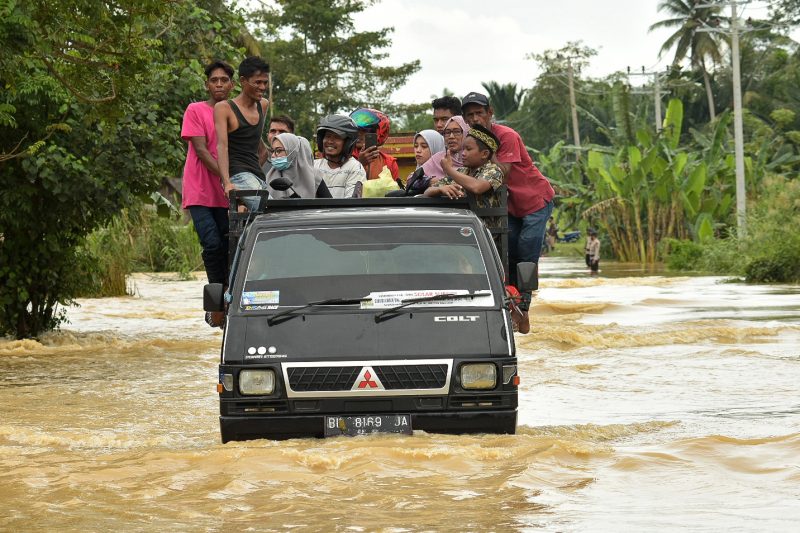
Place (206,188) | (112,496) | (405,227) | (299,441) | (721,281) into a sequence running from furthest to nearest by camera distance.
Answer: (721,281) → (206,188) → (405,227) → (299,441) → (112,496)

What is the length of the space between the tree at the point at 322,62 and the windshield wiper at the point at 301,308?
63.9 m

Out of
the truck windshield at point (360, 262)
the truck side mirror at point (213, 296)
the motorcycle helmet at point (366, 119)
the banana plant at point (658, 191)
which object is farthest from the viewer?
the banana plant at point (658, 191)

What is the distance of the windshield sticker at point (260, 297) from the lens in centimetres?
834

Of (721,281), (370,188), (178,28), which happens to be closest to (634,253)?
(721,281)

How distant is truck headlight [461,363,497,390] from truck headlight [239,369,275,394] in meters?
1.06

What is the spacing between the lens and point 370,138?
1292 cm

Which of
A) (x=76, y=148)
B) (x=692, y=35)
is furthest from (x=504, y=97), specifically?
(x=76, y=148)

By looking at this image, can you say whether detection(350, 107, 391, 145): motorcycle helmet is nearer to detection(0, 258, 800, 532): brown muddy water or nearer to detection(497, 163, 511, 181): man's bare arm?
detection(497, 163, 511, 181): man's bare arm

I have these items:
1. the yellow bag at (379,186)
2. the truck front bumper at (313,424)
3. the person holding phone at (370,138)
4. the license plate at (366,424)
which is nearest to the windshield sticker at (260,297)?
the truck front bumper at (313,424)

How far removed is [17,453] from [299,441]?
7.13 feet

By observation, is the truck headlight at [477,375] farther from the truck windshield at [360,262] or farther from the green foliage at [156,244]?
the green foliage at [156,244]

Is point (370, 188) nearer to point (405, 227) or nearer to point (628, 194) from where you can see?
point (405, 227)

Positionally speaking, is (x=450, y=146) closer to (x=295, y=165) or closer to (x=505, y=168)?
(x=505, y=168)

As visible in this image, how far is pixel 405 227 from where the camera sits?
29.0 ft
